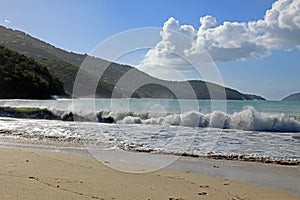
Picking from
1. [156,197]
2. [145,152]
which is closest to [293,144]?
[145,152]

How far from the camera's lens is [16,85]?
280 feet

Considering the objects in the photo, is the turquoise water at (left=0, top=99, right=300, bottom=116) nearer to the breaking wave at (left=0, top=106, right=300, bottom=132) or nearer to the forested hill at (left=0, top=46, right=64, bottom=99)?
the breaking wave at (left=0, top=106, right=300, bottom=132)

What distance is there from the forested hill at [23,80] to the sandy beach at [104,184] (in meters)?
78.2

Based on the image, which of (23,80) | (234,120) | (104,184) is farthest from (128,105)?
(23,80)

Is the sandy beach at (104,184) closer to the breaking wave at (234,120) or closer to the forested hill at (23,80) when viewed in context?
the breaking wave at (234,120)

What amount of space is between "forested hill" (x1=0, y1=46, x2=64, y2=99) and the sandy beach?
78.2 metres

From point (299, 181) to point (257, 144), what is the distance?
638 centimetres

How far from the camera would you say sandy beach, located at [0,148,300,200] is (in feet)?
20.5

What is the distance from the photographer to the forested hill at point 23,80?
83956 millimetres

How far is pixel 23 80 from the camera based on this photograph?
289 ft

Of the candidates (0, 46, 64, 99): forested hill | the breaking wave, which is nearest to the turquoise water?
the breaking wave

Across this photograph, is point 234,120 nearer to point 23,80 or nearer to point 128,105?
point 128,105

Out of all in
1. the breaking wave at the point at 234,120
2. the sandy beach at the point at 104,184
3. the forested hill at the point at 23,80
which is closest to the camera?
the sandy beach at the point at 104,184

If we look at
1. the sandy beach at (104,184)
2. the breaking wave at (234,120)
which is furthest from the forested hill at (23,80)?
the sandy beach at (104,184)
